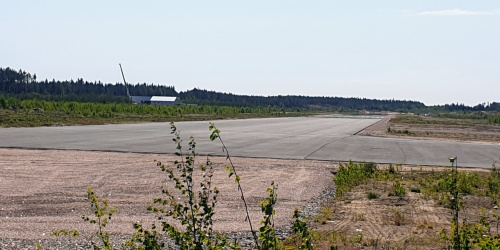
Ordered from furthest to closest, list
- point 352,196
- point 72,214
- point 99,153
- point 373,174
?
point 99,153 < point 373,174 < point 352,196 < point 72,214

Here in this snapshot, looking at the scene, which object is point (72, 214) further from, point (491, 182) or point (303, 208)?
point (491, 182)

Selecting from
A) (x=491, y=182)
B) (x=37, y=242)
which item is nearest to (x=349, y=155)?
(x=491, y=182)

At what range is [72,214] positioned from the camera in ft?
35.8

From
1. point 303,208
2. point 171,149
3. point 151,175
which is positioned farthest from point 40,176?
point 171,149

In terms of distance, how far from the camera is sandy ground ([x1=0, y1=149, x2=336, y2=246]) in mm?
10320

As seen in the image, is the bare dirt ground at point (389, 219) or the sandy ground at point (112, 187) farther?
the sandy ground at point (112, 187)

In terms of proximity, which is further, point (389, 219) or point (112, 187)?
point (112, 187)

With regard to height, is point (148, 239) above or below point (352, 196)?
above

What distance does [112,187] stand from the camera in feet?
47.7

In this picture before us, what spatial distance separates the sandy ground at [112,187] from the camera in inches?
406

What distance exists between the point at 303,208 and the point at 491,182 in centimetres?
723

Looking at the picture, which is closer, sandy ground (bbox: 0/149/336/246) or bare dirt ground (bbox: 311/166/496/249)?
bare dirt ground (bbox: 311/166/496/249)

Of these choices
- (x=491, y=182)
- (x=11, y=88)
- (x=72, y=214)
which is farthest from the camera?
(x=11, y=88)

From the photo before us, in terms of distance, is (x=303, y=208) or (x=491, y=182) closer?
(x=303, y=208)
